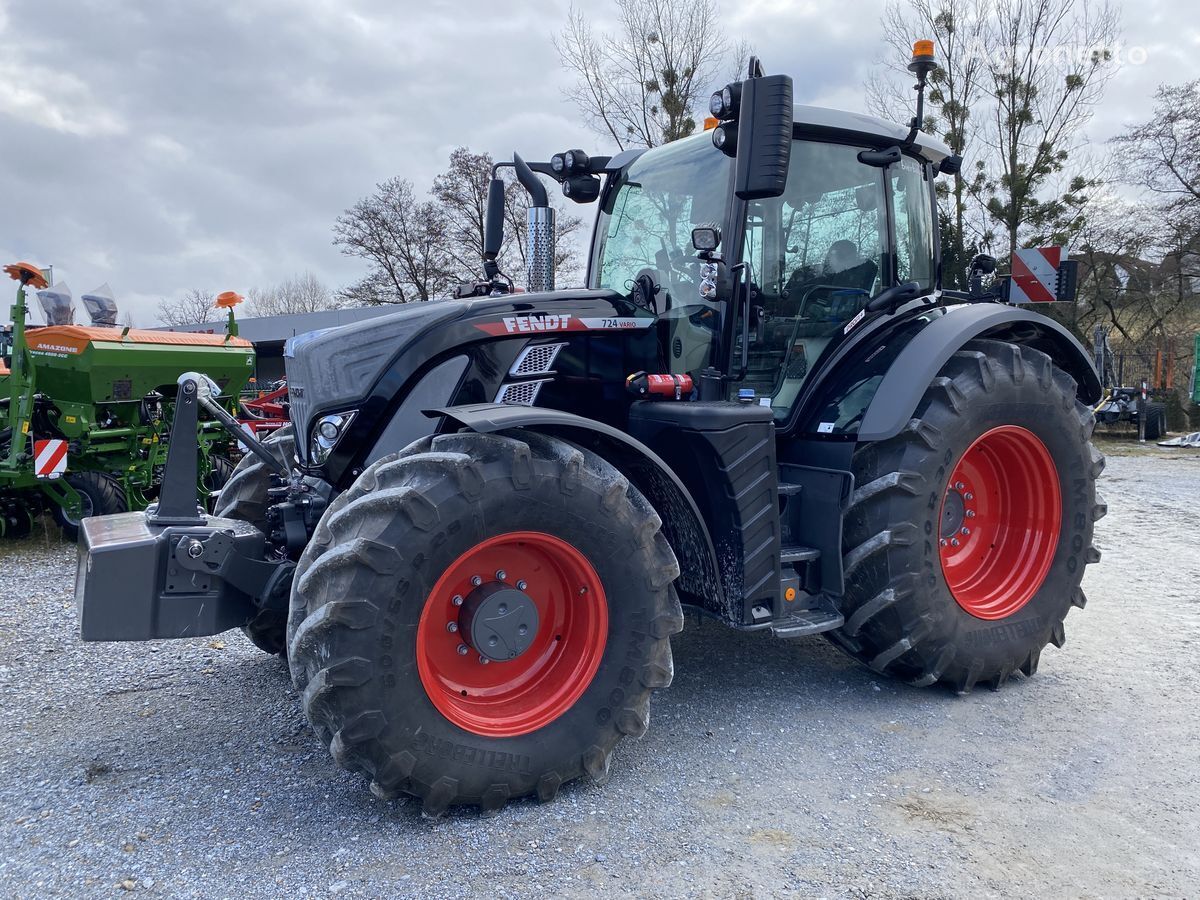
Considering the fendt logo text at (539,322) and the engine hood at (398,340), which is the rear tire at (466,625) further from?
the fendt logo text at (539,322)

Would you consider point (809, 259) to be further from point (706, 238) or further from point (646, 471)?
point (646, 471)

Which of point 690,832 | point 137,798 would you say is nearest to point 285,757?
point 137,798

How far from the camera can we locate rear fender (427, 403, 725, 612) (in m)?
2.93

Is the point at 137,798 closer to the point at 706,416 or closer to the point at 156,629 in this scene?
the point at 156,629

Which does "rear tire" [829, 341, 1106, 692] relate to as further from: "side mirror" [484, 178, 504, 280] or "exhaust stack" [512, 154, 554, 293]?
"side mirror" [484, 178, 504, 280]

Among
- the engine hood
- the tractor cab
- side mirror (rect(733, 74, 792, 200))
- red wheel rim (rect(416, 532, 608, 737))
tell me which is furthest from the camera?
the tractor cab

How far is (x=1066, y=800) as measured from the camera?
303 centimetres

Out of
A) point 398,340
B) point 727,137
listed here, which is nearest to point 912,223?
point 727,137

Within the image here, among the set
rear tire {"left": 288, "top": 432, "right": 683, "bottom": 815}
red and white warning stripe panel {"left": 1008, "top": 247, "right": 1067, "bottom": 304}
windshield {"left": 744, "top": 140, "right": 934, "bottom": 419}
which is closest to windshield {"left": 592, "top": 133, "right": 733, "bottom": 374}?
windshield {"left": 744, "top": 140, "right": 934, "bottom": 419}

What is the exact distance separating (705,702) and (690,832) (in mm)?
1066

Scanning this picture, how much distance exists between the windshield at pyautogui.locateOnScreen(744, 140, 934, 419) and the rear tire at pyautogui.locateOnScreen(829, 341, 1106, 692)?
1.67 ft

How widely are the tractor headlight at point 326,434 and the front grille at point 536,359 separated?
65 centimetres

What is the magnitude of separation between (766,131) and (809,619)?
187 centimetres

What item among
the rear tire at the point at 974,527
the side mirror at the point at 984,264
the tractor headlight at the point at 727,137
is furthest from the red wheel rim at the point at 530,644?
the side mirror at the point at 984,264
